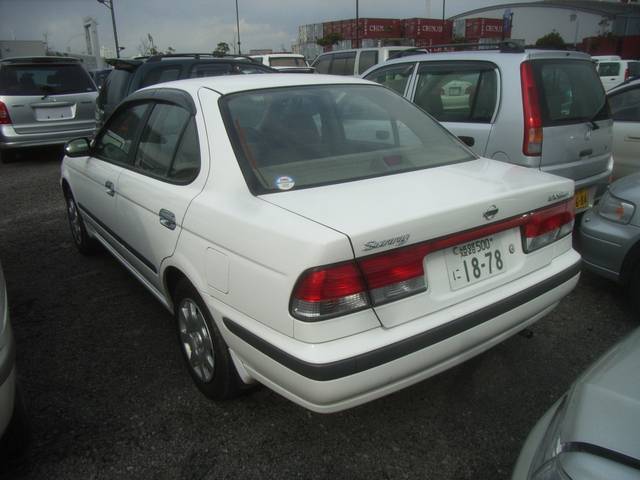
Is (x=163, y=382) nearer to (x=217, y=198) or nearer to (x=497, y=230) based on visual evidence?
(x=217, y=198)

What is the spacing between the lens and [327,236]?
1.69 metres

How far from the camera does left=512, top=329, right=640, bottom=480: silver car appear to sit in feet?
3.76

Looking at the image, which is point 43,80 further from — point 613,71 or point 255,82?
point 613,71

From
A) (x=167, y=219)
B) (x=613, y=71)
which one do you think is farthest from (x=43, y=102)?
(x=613, y=71)

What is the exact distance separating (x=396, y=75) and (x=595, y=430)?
185 inches

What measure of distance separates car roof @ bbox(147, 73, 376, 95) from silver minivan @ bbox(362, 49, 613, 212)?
1565mm

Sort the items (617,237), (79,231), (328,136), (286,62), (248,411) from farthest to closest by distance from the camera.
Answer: (286,62), (79,231), (617,237), (328,136), (248,411)

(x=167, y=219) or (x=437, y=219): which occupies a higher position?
(x=437, y=219)

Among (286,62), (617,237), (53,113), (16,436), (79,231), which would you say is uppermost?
(286,62)

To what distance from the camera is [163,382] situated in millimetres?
2705

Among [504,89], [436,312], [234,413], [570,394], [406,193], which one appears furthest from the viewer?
[504,89]

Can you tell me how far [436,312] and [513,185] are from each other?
2.41 ft

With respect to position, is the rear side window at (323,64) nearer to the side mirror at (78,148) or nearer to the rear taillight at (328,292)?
the side mirror at (78,148)

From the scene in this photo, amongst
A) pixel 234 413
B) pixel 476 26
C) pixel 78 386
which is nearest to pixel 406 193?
pixel 234 413
